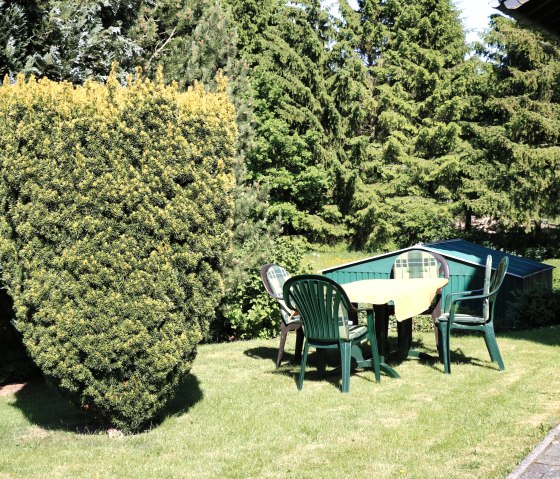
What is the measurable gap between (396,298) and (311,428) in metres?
2.06

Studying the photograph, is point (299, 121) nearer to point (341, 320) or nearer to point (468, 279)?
point (468, 279)

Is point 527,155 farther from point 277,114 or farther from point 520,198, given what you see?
point 277,114

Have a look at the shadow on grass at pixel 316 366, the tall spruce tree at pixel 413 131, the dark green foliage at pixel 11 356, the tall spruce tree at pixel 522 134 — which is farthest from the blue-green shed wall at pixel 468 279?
the tall spruce tree at pixel 413 131

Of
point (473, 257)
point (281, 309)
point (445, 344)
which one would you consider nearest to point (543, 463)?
point (445, 344)

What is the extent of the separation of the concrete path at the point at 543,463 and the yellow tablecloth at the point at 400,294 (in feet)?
8.01

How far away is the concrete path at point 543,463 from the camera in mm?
3869

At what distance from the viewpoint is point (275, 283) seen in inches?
310

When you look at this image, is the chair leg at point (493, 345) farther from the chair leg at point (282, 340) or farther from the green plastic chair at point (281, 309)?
the chair leg at point (282, 340)

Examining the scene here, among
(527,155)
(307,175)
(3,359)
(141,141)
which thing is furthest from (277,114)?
(141,141)

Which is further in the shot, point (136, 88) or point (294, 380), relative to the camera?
point (294, 380)

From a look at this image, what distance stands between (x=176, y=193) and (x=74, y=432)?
221 cm

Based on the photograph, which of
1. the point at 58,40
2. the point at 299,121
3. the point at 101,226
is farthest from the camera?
the point at 299,121

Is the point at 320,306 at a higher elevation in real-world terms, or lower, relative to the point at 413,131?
lower

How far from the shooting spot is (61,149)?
4879mm
